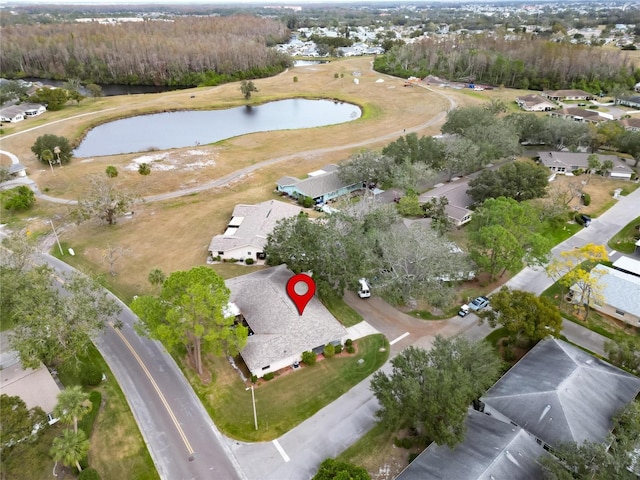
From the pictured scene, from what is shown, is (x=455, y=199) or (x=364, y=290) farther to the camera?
(x=455, y=199)

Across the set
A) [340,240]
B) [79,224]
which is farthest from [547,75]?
[79,224]

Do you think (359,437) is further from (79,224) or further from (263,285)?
(79,224)

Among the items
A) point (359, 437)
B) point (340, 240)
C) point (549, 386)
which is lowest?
point (359, 437)

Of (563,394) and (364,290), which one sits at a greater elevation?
(563,394)

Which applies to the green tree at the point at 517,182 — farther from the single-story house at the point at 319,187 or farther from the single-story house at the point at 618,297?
the single-story house at the point at 319,187

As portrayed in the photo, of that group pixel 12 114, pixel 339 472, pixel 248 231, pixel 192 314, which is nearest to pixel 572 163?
pixel 248 231

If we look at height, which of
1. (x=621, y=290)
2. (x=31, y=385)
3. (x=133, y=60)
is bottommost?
(x=621, y=290)

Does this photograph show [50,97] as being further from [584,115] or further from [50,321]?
[584,115]

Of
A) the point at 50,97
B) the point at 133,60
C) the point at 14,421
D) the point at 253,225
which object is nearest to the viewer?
the point at 14,421
